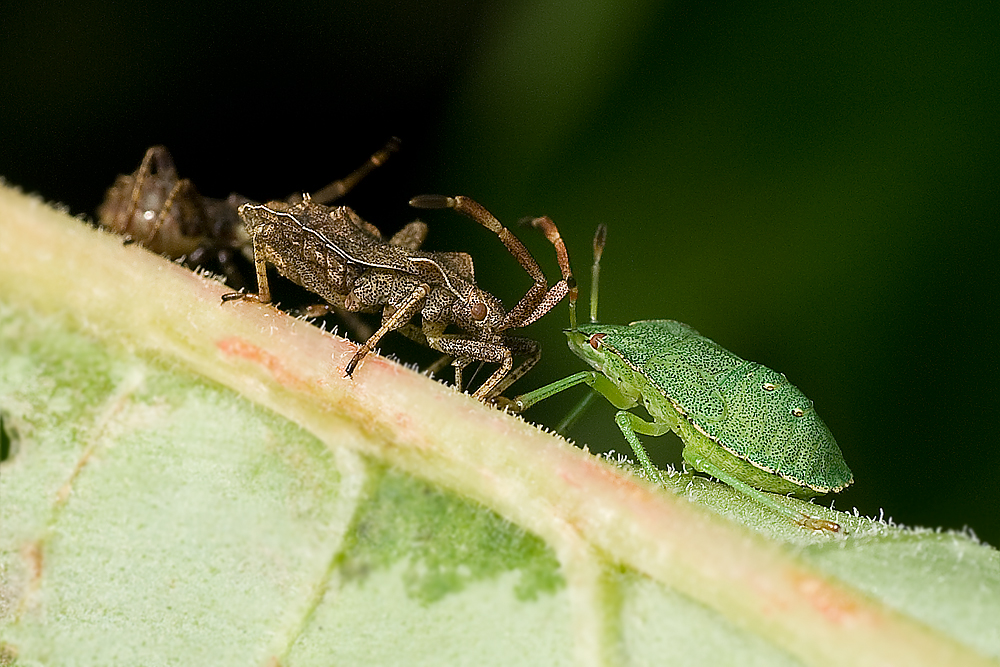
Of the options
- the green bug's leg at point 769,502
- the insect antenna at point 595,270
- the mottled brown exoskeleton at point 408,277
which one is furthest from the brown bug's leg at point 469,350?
the green bug's leg at point 769,502

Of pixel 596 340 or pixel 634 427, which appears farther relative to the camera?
pixel 596 340

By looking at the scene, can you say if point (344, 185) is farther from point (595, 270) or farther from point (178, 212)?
point (595, 270)

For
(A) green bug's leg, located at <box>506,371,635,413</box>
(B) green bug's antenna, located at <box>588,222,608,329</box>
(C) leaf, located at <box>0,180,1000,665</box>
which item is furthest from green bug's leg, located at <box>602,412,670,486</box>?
(C) leaf, located at <box>0,180,1000,665</box>

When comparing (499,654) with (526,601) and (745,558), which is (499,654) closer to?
(526,601)

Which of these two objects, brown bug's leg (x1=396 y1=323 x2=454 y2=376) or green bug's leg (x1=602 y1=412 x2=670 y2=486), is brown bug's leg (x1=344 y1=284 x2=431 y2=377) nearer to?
brown bug's leg (x1=396 y1=323 x2=454 y2=376)

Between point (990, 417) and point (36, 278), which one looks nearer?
point (36, 278)

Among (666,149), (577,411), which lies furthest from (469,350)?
(666,149)

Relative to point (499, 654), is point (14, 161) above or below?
below

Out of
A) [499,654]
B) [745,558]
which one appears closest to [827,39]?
[745,558]
